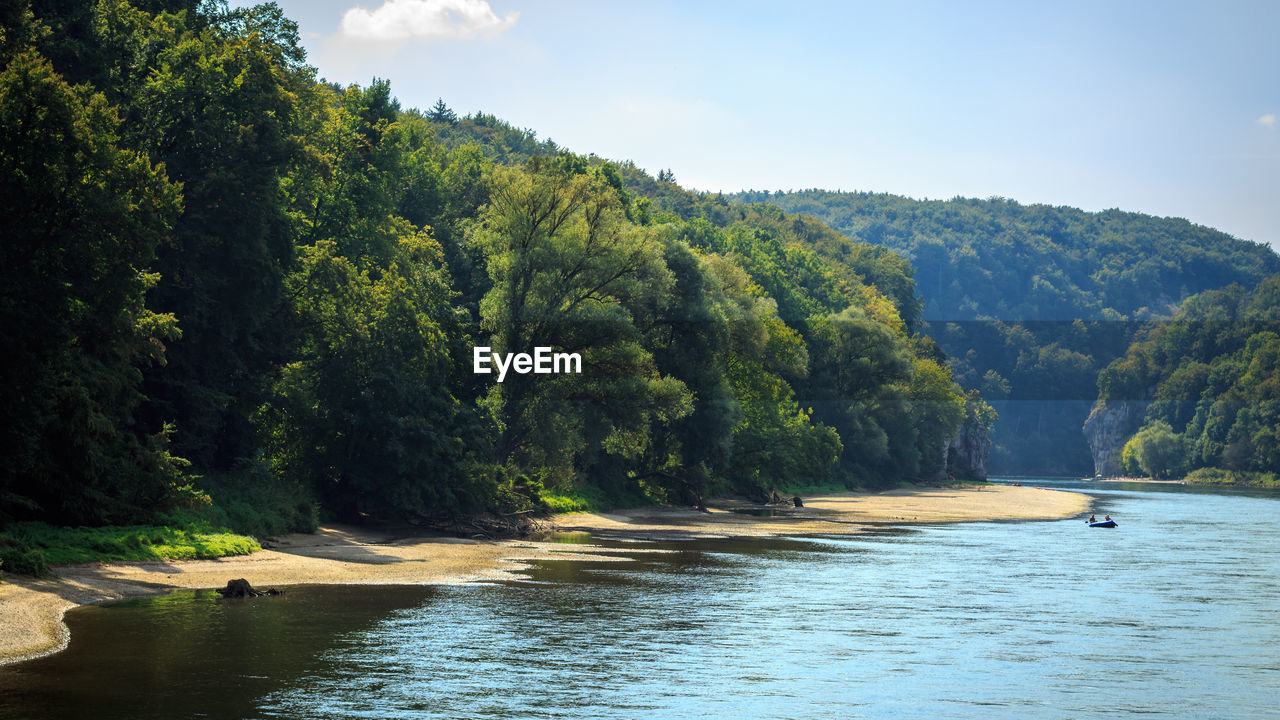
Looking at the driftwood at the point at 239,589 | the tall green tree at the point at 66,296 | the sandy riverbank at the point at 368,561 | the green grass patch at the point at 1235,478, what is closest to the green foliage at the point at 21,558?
the sandy riverbank at the point at 368,561

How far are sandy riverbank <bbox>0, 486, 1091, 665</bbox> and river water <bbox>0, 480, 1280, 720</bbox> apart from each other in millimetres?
1072

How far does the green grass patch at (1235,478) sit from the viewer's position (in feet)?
600

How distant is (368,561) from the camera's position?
131ft

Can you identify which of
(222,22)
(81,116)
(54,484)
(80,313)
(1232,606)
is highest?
(222,22)

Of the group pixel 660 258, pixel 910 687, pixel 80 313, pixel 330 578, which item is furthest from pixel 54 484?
pixel 660 258

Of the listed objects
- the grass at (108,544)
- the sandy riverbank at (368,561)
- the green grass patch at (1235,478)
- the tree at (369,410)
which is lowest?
the green grass patch at (1235,478)

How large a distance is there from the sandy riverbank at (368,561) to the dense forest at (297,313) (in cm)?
241

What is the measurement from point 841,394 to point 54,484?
97.2 meters

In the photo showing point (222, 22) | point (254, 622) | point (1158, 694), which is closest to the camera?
point (1158, 694)

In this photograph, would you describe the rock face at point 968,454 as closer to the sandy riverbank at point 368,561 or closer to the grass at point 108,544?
the sandy riverbank at point 368,561

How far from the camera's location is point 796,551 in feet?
165

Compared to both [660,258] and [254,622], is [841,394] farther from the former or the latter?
[254,622]

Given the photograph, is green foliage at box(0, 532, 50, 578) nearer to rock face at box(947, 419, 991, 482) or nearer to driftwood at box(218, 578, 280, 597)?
driftwood at box(218, 578, 280, 597)

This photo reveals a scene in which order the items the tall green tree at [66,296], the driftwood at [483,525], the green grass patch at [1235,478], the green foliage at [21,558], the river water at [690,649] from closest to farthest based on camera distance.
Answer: the river water at [690,649], the green foliage at [21,558], the tall green tree at [66,296], the driftwood at [483,525], the green grass patch at [1235,478]
